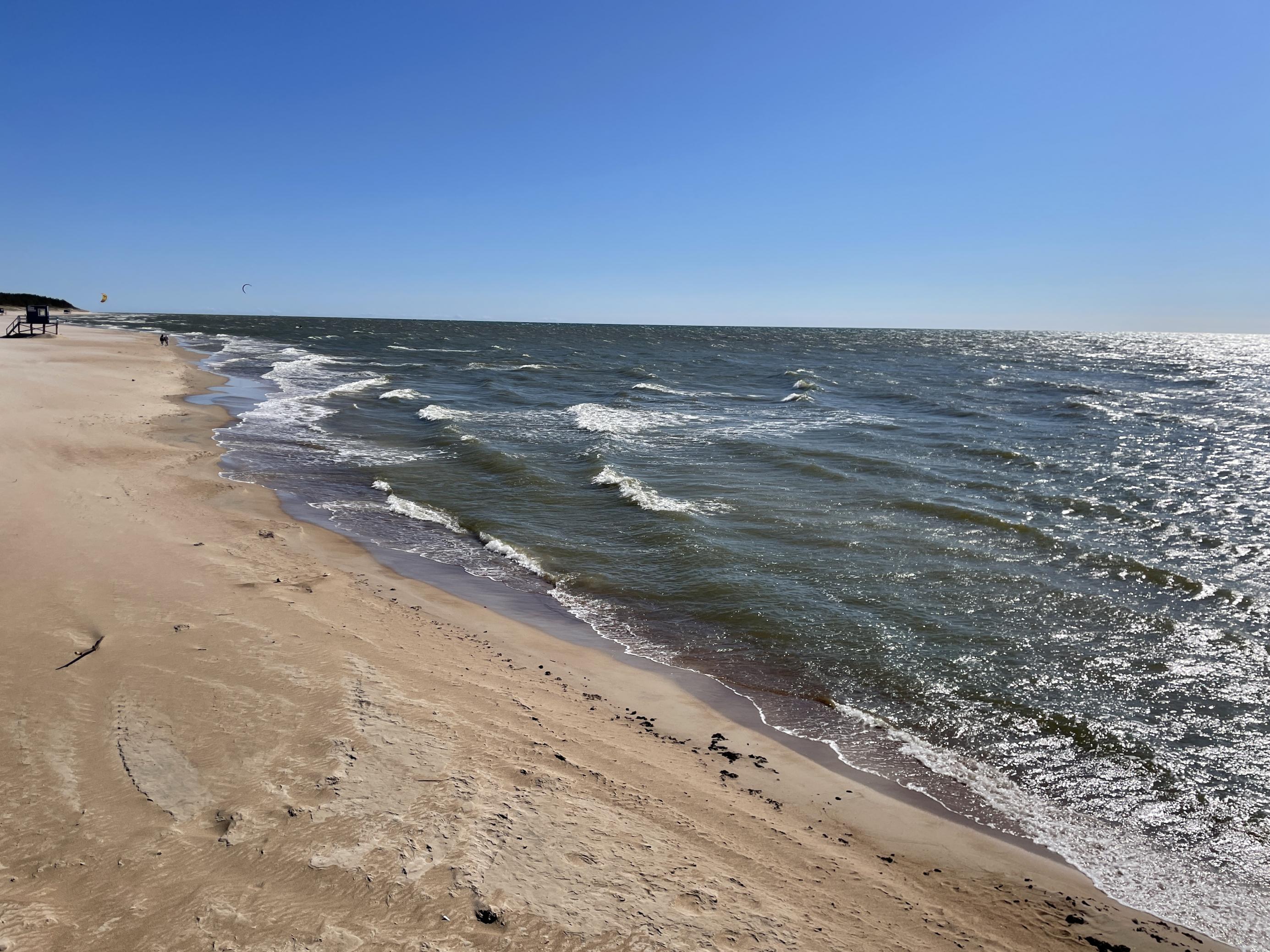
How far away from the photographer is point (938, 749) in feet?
22.3

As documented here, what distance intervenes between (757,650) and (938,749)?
253cm

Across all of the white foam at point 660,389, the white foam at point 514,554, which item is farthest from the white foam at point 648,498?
the white foam at point 660,389

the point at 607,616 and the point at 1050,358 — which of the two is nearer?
the point at 607,616

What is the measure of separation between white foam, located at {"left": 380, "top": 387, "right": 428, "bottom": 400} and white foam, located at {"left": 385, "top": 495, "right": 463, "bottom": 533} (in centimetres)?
1809

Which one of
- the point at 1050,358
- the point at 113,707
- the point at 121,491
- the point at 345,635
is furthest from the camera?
the point at 1050,358

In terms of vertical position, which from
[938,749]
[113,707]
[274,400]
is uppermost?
[274,400]

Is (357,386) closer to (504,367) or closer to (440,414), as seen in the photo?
(440,414)

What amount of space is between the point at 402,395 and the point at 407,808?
29.7 m

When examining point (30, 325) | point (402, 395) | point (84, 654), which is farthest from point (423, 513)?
point (30, 325)

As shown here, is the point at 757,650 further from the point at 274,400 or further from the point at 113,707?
the point at 274,400

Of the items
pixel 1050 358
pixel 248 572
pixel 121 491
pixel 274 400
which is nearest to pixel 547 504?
pixel 248 572

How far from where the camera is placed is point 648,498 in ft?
49.7

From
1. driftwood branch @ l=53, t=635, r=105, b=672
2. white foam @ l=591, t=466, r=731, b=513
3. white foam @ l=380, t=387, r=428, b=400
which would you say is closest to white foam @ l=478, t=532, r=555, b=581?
white foam @ l=591, t=466, r=731, b=513

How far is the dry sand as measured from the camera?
386 cm
